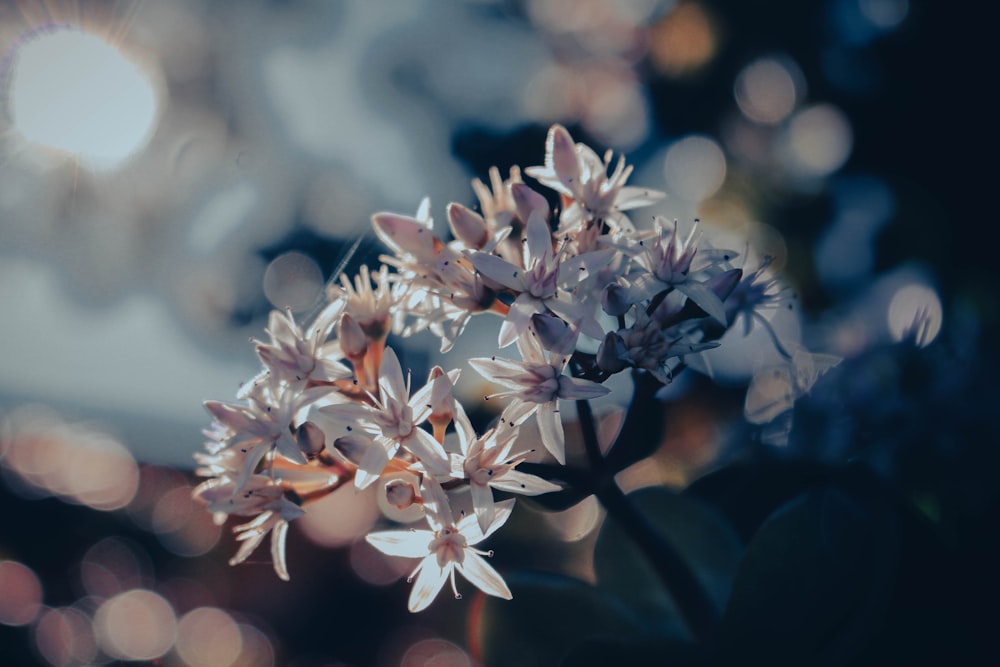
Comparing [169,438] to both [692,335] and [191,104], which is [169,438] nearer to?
[191,104]

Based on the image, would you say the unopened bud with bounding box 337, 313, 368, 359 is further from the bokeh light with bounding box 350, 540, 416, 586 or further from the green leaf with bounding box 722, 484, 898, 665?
the bokeh light with bounding box 350, 540, 416, 586

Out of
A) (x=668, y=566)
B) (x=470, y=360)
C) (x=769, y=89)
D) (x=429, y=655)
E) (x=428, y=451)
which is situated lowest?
(x=429, y=655)

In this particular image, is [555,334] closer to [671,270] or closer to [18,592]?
[671,270]

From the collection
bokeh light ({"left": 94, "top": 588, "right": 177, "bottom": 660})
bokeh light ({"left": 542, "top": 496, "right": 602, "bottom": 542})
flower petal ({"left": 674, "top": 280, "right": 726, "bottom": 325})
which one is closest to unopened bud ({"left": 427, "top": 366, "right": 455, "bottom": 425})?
flower petal ({"left": 674, "top": 280, "right": 726, "bottom": 325})

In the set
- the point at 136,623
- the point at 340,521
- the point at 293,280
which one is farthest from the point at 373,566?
the point at 136,623

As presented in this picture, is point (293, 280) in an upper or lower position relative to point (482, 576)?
upper

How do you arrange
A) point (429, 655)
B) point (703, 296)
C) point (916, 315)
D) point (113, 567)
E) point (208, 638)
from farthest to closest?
point (113, 567)
point (208, 638)
point (429, 655)
point (916, 315)
point (703, 296)
